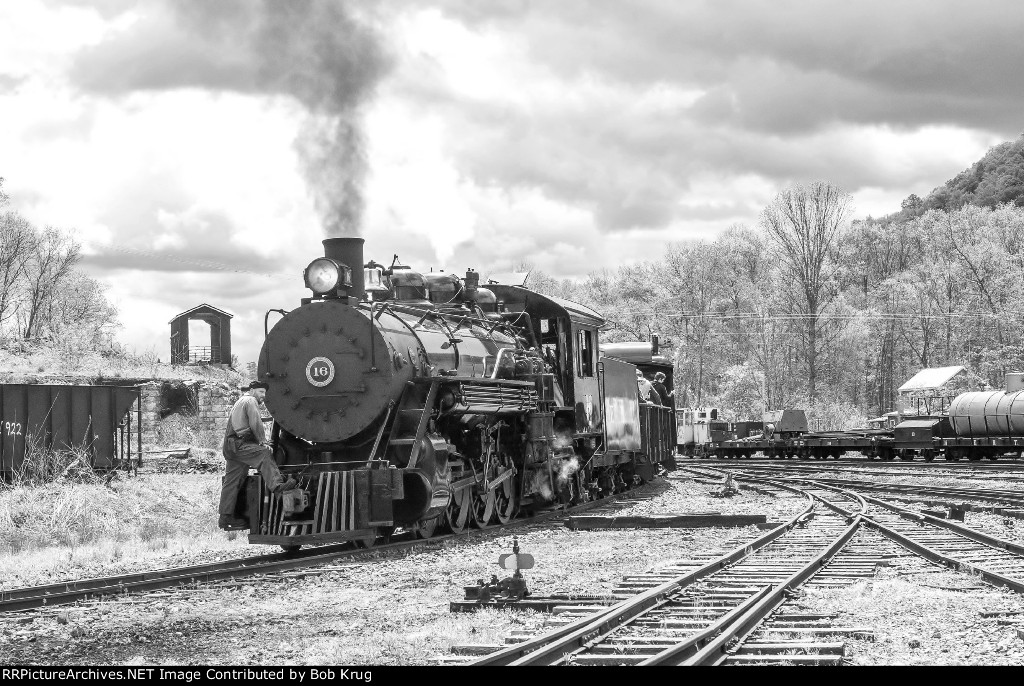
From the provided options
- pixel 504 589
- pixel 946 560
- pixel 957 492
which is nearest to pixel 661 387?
pixel 957 492

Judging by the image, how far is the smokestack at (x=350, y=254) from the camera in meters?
12.6

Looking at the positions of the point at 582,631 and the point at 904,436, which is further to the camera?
the point at 904,436

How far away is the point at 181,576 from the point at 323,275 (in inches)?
168

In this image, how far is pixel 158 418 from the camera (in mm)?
34531

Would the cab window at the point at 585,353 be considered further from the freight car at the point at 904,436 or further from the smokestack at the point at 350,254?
the freight car at the point at 904,436

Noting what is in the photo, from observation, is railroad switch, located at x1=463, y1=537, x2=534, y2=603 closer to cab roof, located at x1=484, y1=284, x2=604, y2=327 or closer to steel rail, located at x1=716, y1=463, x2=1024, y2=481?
cab roof, located at x1=484, y1=284, x2=604, y2=327

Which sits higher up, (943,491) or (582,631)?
(582,631)

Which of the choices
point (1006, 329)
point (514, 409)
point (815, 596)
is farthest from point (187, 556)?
point (1006, 329)

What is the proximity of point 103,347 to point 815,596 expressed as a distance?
3974cm

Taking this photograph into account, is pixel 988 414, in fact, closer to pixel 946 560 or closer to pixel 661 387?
pixel 661 387

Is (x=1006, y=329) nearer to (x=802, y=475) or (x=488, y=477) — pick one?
(x=802, y=475)

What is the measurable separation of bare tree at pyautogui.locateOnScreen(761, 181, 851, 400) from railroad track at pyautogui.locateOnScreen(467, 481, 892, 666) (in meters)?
46.9

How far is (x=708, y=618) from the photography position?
6965 mm

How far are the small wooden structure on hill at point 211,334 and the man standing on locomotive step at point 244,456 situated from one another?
37.2 meters
